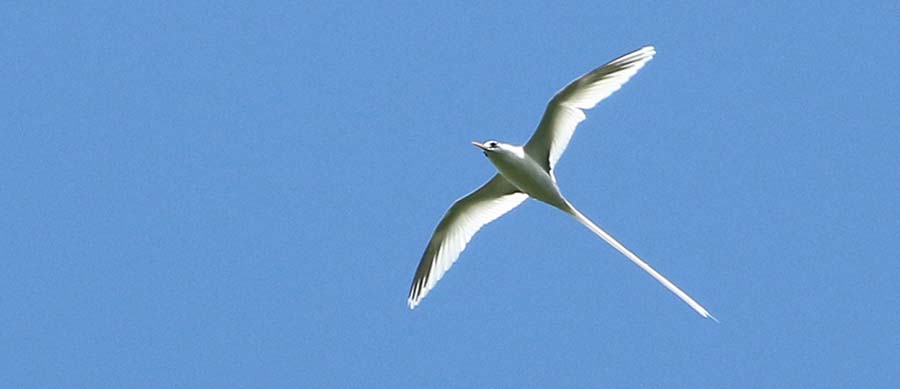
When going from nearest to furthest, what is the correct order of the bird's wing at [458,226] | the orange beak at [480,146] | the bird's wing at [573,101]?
the bird's wing at [573,101]
the orange beak at [480,146]
the bird's wing at [458,226]

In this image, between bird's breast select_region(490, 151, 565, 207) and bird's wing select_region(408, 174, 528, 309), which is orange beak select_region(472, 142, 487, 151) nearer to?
bird's breast select_region(490, 151, 565, 207)

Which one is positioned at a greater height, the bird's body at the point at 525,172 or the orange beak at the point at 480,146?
the orange beak at the point at 480,146

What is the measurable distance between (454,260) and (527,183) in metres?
1.73

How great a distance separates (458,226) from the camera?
15.8 meters

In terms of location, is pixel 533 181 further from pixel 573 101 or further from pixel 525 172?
pixel 573 101

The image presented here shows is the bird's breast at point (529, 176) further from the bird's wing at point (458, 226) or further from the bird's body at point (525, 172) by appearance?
the bird's wing at point (458, 226)

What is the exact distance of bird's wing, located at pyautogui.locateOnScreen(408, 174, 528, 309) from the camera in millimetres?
15688

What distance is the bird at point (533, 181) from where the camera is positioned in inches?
546

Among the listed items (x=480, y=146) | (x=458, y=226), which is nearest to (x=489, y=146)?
(x=480, y=146)

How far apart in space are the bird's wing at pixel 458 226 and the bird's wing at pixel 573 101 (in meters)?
1.14

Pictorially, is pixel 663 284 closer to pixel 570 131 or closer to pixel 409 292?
pixel 570 131

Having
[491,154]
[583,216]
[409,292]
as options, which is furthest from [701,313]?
[409,292]

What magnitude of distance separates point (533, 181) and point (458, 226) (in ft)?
5.57

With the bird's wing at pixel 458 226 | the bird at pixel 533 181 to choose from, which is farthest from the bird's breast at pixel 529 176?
the bird's wing at pixel 458 226
